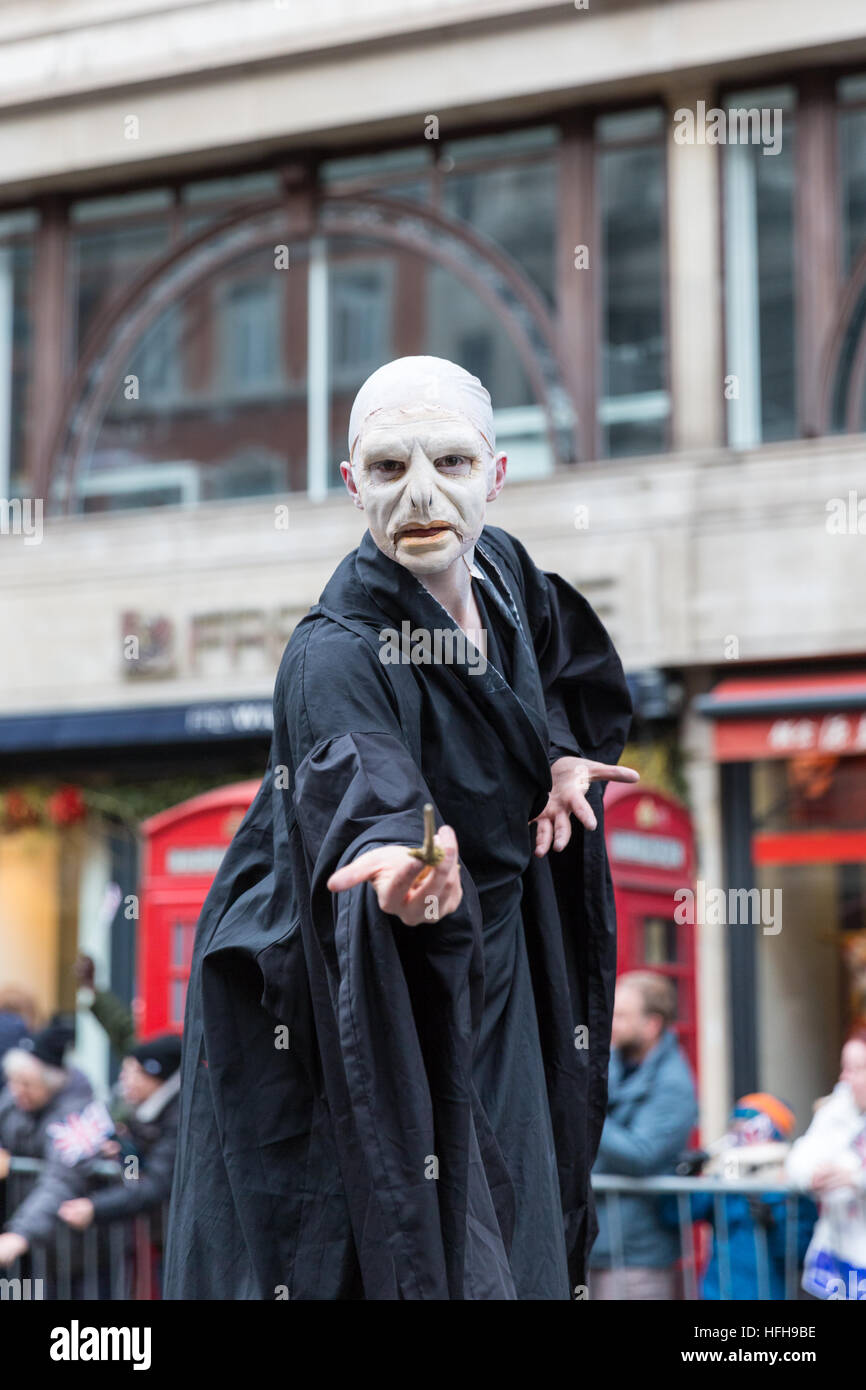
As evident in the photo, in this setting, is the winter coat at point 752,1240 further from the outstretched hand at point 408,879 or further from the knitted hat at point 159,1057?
the outstretched hand at point 408,879

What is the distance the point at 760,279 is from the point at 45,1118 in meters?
7.66

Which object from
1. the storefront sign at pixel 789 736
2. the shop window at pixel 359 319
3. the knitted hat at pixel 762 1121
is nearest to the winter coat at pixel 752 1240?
the knitted hat at pixel 762 1121

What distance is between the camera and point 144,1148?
25.3 ft

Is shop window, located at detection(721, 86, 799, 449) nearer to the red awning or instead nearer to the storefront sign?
the red awning

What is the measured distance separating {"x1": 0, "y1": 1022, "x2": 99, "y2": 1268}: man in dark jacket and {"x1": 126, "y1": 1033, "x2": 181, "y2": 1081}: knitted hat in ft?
1.05

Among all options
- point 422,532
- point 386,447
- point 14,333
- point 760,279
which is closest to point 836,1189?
point 422,532

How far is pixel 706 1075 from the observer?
12.4 meters

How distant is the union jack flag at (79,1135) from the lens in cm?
784

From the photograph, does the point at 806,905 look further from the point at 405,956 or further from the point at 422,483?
the point at 405,956

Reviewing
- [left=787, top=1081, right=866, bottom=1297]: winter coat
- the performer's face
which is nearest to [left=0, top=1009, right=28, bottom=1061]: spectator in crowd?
[left=787, top=1081, right=866, bottom=1297]: winter coat

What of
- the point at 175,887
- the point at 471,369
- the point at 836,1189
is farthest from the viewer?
the point at 471,369

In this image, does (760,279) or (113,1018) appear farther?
(760,279)
